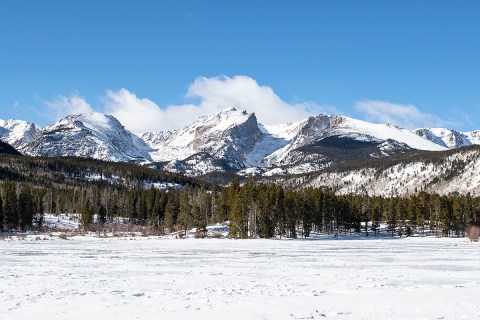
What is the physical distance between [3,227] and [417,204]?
106461 mm

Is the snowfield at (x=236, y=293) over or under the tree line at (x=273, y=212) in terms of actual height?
under

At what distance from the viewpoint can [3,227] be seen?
110 m

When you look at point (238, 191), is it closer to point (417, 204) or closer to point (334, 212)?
point (334, 212)

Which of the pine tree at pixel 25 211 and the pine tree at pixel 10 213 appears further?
the pine tree at pixel 25 211

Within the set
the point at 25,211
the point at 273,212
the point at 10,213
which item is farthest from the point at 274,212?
the point at 25,211

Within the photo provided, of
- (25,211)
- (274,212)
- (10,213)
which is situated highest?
(25,211)

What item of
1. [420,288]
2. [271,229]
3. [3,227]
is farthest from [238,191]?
[420,288]

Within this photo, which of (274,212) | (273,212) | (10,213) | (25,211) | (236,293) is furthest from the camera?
(25,211)

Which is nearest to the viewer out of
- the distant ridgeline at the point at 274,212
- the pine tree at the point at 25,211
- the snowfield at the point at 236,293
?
the snowfield at the point at 236,293

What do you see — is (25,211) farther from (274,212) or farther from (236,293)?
(236,293)

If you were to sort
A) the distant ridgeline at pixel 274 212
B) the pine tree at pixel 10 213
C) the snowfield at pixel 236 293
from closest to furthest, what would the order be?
the snowfield at pixel 236 293 < the distant ridgeline at pixel 274 212 < the pine tree at pixel 10 213

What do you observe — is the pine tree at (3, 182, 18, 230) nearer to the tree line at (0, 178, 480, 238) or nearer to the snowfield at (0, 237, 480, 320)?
the tree line at (0, 178, 480, 238)

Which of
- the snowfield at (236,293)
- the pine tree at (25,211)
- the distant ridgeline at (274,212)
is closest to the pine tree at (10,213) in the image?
the distant ridgeline at (274,212)

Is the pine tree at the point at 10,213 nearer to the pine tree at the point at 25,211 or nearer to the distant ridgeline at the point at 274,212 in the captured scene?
the distant ridgeline at the point at 274,212
